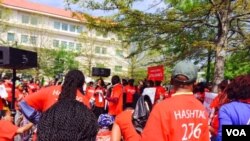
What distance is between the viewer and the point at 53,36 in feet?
246

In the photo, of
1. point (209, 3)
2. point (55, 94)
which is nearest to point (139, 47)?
point (209, 3)

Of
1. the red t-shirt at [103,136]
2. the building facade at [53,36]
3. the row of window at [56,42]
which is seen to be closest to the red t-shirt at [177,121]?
the red t-shirt at [103,136]

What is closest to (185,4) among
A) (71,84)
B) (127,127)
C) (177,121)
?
(127,127)

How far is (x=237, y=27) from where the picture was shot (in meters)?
15.0

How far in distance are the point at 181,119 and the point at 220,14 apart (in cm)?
994

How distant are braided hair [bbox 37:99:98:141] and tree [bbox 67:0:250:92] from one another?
9103 millimetres

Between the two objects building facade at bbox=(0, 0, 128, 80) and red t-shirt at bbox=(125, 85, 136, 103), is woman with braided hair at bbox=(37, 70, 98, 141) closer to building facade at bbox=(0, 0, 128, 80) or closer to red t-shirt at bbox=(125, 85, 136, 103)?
red t-shirt at bbox=(125, 85, 136, 103)

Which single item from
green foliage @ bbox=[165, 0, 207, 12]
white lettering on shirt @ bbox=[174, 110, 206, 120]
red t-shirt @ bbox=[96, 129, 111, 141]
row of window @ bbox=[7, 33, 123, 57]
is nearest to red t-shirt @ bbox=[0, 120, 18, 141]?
red t-shirt @ bbox=[96, 129, 111, 141]

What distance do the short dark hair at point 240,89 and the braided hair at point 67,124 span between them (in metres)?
1.44

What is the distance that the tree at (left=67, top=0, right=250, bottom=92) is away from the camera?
13.3 meters

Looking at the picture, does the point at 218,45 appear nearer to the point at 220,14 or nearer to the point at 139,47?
the point at 220,14

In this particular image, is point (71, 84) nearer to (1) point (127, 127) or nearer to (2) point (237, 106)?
(1) point (127, 127)

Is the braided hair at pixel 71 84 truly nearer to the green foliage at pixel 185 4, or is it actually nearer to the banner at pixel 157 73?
the banner at pixel 157 73

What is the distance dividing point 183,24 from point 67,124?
416 inches
